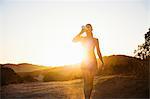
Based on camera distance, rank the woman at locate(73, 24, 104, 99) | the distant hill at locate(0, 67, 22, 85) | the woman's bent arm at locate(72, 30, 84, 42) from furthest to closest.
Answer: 1. the distant hill at locate(0, 67, 22, 85)
2. the woman's bent arm at locate(72, 30, 84, 42)
3. the woman at locate(73, 24, 104, 99)

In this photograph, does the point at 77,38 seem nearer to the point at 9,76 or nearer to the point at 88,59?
the point at 88,59

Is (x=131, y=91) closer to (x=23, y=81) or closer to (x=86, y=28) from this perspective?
(x=86, y=28)

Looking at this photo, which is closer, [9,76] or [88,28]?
[88,28]

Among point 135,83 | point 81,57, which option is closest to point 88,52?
point 81,57

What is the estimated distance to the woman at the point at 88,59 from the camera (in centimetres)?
802

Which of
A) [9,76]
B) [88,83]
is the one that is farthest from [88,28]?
[9,76]

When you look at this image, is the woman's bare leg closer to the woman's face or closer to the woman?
the woman

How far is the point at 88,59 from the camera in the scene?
26.6 ft

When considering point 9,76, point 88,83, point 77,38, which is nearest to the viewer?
point 88,83

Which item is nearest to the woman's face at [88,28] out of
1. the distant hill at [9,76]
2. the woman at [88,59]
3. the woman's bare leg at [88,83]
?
the woman at [88,59]

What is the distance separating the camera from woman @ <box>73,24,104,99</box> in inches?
316

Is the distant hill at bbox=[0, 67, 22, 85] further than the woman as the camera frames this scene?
Yes

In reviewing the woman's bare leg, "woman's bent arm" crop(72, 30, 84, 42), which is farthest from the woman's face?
the woman's bare leg

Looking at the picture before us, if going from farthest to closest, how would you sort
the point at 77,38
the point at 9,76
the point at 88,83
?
the point at 9,76 < the point at 77,38 < the point at 88,83
